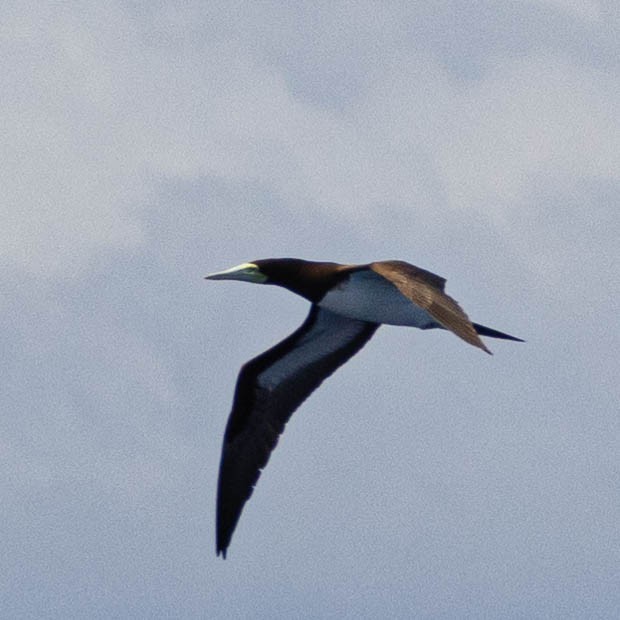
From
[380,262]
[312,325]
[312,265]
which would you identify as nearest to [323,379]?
[312,325]

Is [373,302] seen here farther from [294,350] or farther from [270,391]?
[270,391]

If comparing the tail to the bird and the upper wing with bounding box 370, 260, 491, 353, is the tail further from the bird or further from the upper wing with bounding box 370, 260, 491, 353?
the upper wing with bounding box 370, 260, 491, 353

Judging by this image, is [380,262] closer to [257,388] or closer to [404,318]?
[404,318]

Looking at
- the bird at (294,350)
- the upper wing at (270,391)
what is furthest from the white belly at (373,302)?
the upper wing at (270,391)

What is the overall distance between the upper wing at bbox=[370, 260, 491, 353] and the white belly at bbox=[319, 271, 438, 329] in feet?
5.45

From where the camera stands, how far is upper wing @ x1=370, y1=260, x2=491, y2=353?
61.2ft

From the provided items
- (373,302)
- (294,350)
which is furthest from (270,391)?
(373,302)

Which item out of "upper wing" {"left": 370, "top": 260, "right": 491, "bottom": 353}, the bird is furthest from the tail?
"upper wing" {"left": 370, "top": 260, "right": 491, "bottom": 353}

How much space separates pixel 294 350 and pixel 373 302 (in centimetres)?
243

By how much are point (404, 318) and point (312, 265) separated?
1570 mm

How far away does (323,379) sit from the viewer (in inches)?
998

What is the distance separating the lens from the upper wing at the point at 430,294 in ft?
61.2

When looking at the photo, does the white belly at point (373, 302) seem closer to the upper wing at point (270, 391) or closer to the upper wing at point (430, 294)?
the upper wing at point (270, 391)

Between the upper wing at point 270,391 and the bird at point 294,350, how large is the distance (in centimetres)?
2
